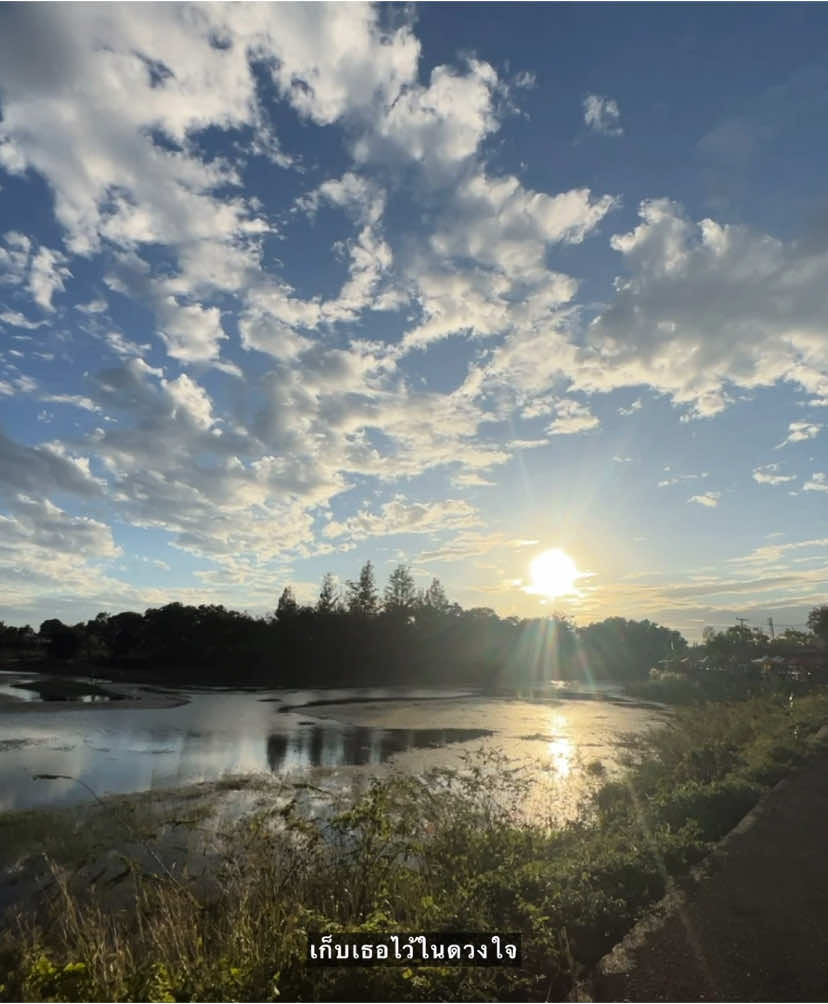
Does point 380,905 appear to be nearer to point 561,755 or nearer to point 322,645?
point 561,755

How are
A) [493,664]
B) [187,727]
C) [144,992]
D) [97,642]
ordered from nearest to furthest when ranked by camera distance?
1. [144,992]
2. [187,727]
3. [493,664]
4. [97,642]

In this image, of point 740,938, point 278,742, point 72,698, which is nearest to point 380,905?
point 740,938

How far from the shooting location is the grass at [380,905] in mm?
5258

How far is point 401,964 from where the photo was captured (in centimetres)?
553

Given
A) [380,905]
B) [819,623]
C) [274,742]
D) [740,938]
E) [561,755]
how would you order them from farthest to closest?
1. [819,623]
2. [274,742]
3. [561,755]
4. [380,905]
5. [740,938]

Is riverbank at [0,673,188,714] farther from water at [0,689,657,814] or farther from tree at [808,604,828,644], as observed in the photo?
tree at [808,604,828,644]

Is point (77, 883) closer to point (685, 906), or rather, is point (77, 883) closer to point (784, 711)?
point (685, 906)

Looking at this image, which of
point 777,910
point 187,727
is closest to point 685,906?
point 777,910

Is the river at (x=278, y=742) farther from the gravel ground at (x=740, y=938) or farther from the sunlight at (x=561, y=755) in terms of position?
the gravel ground at (x=740, y=938)

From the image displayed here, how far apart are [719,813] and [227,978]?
9.65 m

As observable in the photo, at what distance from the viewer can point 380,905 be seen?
6.71 m

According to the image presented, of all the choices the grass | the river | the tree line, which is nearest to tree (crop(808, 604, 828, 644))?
the tree line

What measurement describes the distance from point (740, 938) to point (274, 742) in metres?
24.4

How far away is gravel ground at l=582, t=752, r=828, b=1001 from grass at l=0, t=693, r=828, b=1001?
41 cm
